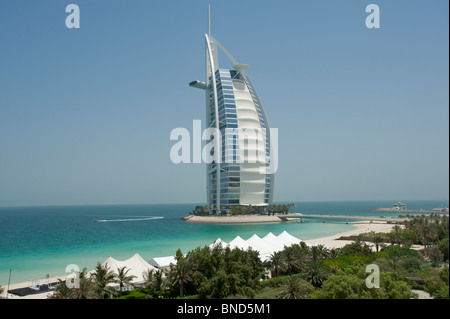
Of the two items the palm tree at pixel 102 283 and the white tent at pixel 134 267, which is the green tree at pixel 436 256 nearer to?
the white tent at pixel 134 267

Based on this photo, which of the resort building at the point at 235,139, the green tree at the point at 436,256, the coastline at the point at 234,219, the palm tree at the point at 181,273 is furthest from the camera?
the resort building at the point at 235,139

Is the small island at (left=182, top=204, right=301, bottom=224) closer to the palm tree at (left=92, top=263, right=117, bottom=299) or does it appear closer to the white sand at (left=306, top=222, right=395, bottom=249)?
the white sand at (left=306, top=222, right=395, bottom=249)

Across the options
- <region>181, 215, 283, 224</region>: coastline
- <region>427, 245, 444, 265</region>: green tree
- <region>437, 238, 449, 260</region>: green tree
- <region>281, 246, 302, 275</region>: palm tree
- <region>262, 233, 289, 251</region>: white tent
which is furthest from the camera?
<region>181, 215, 283, 224</region>: coastline

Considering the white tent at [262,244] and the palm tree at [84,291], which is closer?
the palm tree at [84,291]

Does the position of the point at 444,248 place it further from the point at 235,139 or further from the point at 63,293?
the point at 235,139

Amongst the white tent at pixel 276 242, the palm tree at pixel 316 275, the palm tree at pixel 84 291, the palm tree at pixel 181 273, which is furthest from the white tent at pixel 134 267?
the white tent at pixel 276 242

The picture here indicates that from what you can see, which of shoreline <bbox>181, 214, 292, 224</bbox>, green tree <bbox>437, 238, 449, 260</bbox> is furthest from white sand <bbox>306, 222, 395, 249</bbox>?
shoreline <bbox>181, 214, 292, 224</bbox>

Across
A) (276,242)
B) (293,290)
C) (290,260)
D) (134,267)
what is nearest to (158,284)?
(134,267)

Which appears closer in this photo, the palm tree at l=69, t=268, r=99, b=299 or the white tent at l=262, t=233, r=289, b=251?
the palm tree at l=69, t=268, r=99, b=299
